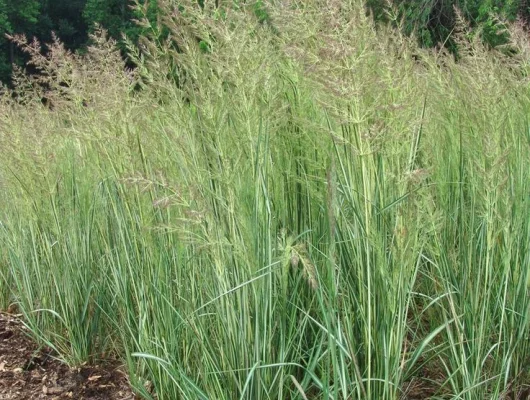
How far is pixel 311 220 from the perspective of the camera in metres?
2.52

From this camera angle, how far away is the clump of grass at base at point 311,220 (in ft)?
6.52

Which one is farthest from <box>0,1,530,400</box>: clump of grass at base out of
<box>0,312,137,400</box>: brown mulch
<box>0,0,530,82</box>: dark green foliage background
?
<box>0,0,530,82</box>: dark green foliage background

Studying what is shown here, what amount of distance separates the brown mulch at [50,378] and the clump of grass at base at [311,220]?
225mm

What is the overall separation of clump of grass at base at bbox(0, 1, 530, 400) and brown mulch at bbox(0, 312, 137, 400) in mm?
225

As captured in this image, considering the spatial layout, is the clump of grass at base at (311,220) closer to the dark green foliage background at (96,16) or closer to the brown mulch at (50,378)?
the brown mulch at (50,378)

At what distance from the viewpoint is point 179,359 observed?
2451mm

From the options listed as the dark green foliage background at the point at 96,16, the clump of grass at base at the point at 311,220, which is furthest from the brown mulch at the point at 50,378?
the dark green foliage background at the point at 96,16

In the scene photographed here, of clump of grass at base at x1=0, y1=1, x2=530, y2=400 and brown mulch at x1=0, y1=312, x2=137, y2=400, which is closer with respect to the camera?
clump of grass at base at x1=0, y1=1, x2=530, y2=400

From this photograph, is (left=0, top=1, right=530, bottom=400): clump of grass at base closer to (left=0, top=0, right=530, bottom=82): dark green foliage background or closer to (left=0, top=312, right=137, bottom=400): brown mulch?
(left=0, top=312, right=137, bottom=400): brown mulch

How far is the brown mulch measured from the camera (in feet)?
9.93

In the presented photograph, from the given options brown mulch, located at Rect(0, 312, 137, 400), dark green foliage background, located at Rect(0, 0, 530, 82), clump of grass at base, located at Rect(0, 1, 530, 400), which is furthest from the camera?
dark green foliage background, located at Rect(0, 0, 530, 82)

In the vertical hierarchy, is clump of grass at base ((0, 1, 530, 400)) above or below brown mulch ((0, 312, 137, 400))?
above

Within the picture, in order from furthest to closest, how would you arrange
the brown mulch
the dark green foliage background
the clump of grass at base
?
the dark green foliage background
the brown mulch
the clump of grass at base

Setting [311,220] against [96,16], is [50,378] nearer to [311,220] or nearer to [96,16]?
[311,220]
